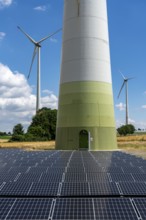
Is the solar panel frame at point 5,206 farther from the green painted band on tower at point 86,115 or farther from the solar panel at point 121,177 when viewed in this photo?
the green painted band on tower at point 86,115

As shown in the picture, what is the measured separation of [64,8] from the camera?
141 ft

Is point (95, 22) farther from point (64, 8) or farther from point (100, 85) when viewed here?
point (100, 85)

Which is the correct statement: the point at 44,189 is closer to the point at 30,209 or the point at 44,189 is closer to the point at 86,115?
the point at 30,209

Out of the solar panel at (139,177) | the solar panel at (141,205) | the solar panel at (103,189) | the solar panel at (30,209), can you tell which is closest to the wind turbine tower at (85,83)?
the solar panel at (139,177)

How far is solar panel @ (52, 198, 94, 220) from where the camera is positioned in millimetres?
8727

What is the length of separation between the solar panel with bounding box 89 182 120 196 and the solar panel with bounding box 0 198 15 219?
2.83 metres

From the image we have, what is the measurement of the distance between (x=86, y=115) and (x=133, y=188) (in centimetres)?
2746

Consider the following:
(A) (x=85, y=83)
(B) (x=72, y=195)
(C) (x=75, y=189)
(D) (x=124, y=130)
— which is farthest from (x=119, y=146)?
(D) (x=124, y=130)

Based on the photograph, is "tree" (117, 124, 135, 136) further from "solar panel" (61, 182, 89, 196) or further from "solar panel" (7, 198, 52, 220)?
"solar panel" (7, 198, 52, 220)

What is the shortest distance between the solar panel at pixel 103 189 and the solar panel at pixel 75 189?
226 mm

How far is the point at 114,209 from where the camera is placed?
9281 mm

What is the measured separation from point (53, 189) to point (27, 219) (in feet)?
10.2

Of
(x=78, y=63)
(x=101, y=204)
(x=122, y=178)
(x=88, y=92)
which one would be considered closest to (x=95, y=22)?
(x=78, y=63)

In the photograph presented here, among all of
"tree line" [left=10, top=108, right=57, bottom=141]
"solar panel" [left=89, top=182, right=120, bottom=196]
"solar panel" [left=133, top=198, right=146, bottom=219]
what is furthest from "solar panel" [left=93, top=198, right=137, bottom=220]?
"tree line" [left=10, top=108, right=57, bottom=141]
